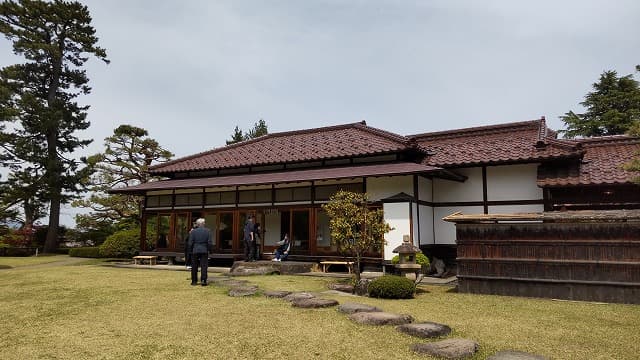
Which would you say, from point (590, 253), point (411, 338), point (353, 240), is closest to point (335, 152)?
point (353, 240)

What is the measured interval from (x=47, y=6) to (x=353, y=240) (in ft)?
88.5

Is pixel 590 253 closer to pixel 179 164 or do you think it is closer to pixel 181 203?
pixel 181 203

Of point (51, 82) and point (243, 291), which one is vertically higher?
point (51, 82)

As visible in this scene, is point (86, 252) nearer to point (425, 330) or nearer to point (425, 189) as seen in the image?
point (425, 189)

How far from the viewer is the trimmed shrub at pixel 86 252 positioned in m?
23.3

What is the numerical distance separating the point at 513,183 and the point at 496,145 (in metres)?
1.78

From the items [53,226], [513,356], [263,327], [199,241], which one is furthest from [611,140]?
[53,226]

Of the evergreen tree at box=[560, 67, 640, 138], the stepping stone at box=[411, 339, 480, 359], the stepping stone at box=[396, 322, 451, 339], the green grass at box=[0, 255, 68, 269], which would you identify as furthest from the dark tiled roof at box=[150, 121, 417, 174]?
the evergreen tree at box=[560, 67, 640, 138]

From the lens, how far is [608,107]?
30.5m

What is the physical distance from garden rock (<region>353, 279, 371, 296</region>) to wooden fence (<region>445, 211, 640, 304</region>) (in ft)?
7.58

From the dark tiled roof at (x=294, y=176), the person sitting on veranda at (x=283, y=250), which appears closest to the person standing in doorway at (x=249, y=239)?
the person sitting on veranda at (x=283, y=250)

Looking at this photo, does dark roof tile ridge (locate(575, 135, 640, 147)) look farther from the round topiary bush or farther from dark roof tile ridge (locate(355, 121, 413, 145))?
the round topiary bush

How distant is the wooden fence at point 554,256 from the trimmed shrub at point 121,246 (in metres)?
17.5

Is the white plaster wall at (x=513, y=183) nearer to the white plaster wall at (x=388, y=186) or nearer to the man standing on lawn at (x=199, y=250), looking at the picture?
the white plaster wall at (x=388, y=186)
